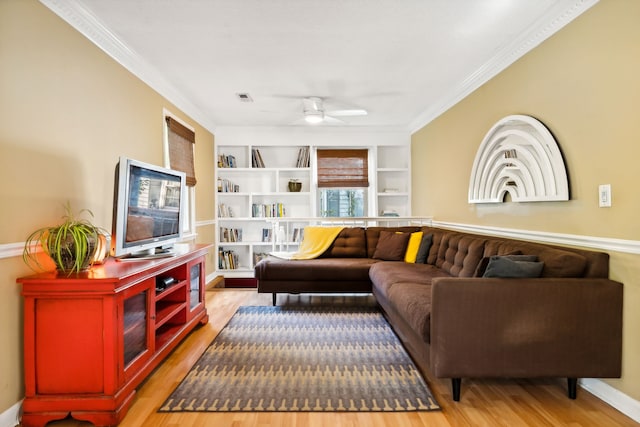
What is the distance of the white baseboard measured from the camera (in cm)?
182

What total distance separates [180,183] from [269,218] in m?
2.58

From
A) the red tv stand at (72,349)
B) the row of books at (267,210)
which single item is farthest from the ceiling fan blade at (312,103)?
the red tv stand at (72,349)

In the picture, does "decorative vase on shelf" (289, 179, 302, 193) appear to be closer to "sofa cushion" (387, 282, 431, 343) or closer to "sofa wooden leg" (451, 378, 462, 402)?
"sofa cushion" (387, 282, 431, 343)

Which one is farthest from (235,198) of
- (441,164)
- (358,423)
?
(358,423)

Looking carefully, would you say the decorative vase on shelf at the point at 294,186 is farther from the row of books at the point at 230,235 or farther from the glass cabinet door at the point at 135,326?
the glass cabinet door at the point at 135,326

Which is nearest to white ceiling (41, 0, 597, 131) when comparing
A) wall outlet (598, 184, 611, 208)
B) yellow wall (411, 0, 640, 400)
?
yellow wall (411, 0, 640, 400)

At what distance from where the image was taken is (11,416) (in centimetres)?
187

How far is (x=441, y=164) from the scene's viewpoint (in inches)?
188

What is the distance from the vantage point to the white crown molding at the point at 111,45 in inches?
91.7

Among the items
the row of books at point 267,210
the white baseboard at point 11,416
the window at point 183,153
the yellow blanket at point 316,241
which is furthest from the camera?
the row of books at point 267,210

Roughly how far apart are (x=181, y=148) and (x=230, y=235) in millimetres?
2001

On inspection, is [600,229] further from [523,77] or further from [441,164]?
[441,164]

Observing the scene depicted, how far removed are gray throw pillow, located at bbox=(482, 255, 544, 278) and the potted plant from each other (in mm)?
2344

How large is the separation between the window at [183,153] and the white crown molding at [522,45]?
126 inches
